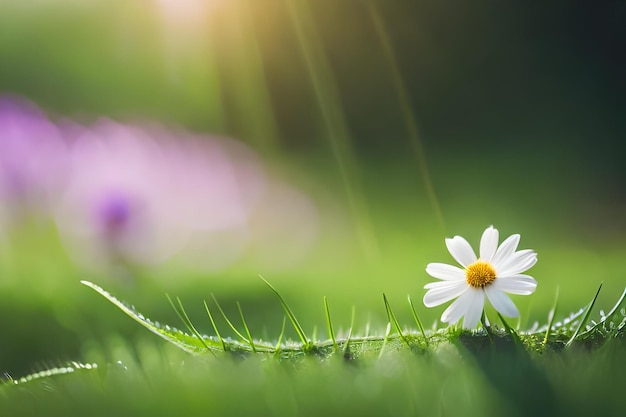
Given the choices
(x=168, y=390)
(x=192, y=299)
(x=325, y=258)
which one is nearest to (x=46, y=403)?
(x=168, y=390)

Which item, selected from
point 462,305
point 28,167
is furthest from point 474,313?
point 28,167

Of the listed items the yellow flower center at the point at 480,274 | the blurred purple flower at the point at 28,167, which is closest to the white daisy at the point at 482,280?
the yellow flower center at the point at 480,274

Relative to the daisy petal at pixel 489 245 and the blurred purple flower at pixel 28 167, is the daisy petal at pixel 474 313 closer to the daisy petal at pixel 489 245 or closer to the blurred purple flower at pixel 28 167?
the daisy petal at pixel 489 245

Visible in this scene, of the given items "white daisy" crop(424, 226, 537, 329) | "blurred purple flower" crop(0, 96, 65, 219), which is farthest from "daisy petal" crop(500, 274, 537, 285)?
"blurred purple flower" crop(0, 96, 65, 219)

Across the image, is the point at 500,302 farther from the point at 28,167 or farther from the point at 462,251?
the point at 28,167

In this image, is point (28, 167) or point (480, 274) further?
point (28, 167)

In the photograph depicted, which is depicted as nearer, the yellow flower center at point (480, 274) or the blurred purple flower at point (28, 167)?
the yellow flower center at point (480, 274)

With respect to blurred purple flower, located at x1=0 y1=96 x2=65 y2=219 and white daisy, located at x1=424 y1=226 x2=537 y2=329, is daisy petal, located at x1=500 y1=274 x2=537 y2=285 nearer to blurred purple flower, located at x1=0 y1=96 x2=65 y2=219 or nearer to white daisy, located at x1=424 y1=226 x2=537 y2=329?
white daisy, located at x1=424 y1=226 x2=537 y2=329

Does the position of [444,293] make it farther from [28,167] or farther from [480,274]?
[28,167]
